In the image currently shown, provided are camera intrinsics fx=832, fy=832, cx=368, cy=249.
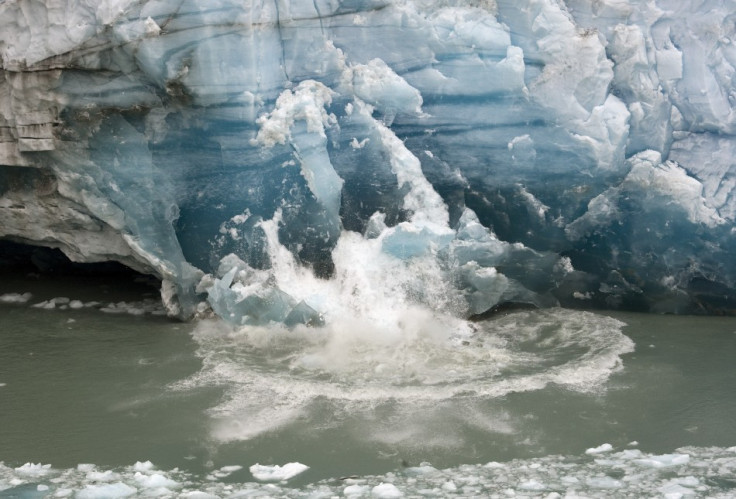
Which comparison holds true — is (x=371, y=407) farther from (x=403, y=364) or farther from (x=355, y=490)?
(x=355, y=490)

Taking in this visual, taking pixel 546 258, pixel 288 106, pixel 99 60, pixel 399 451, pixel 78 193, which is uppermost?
pixel 99 60

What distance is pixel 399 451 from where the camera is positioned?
12.2 feet

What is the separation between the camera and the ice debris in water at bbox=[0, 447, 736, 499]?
3.26 m

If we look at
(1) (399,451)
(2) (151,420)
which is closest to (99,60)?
(2) (151,420)

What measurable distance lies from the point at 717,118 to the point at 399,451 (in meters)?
3.41

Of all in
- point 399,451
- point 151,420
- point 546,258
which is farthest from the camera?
point 546,258

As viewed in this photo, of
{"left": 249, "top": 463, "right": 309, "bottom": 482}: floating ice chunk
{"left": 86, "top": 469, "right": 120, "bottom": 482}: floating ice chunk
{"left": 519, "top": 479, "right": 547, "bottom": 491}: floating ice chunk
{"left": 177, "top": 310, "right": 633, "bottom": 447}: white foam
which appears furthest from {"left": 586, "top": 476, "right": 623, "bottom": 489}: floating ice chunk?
{"left": 86, "top": 469, "right": 120, "bottom": 482}: floating ice chunk

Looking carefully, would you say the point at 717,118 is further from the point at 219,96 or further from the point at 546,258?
the point at 219,96

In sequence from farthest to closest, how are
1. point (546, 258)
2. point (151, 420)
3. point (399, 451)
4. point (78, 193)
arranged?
point (546, 258), point (78, 193), point (151, 420), point (399, 451)

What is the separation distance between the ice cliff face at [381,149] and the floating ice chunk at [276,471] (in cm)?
165

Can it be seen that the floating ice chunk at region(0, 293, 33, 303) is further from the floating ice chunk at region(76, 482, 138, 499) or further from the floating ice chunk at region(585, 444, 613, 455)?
the floating ice chunk at region(585, 444, 613, 455)

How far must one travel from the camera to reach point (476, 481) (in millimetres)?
3381

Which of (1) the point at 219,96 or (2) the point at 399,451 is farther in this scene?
(1) the point at 219,96

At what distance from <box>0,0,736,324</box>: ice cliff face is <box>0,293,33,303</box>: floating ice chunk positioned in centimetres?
63
